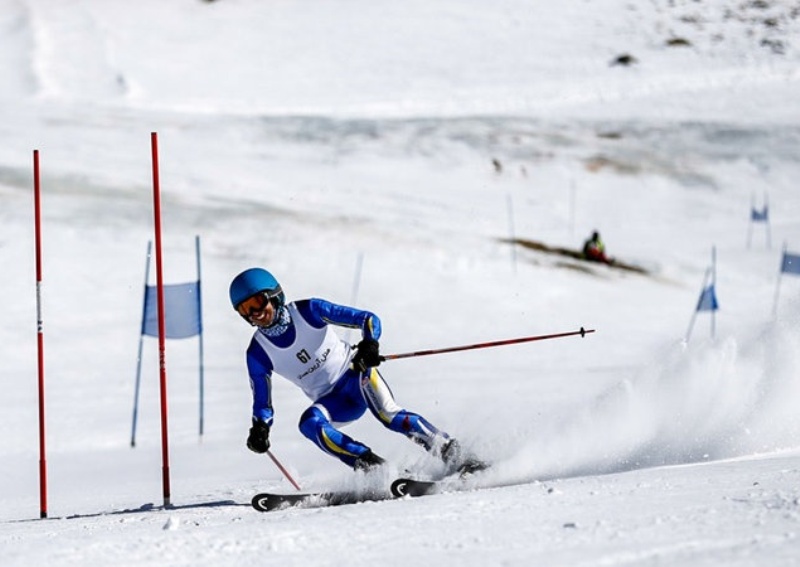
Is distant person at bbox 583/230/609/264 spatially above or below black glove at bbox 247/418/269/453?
below

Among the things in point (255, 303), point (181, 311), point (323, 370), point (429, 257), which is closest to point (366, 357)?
point (323, 370)

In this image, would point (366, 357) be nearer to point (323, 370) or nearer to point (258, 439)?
point (323, 370)

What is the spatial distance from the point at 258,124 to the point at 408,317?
15487 mm

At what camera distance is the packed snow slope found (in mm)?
5172

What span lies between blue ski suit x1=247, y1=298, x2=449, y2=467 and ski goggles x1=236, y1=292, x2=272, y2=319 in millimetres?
215

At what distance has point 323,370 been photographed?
695 cm

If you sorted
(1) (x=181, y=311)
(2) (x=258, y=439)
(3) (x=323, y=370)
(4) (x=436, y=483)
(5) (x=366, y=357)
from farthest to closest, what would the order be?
(1) (x=181, y=311), (3) (x=323, y=370), (2) (x=258, y=439), (5) (x=366, y=357), (4) (x=436, y=483)

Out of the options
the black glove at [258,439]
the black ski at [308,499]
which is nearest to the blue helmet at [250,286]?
the black glove at [258,439]

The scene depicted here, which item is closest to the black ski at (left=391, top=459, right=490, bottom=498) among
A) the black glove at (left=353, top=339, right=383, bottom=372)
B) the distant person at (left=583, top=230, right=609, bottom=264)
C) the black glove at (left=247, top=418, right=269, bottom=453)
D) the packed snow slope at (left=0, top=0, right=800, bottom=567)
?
the packed snow slope at (left=0, top=0, right=800, bottom=567)

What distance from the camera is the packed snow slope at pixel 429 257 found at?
5.17 meters

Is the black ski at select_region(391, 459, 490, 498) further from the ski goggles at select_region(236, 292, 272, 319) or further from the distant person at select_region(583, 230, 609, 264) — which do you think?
the distant person at select_region(583, 230, 609, 264)

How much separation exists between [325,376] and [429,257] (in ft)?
47.2

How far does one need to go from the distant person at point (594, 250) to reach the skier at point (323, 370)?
15.8m

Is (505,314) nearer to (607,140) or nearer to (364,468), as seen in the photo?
(364,468)
